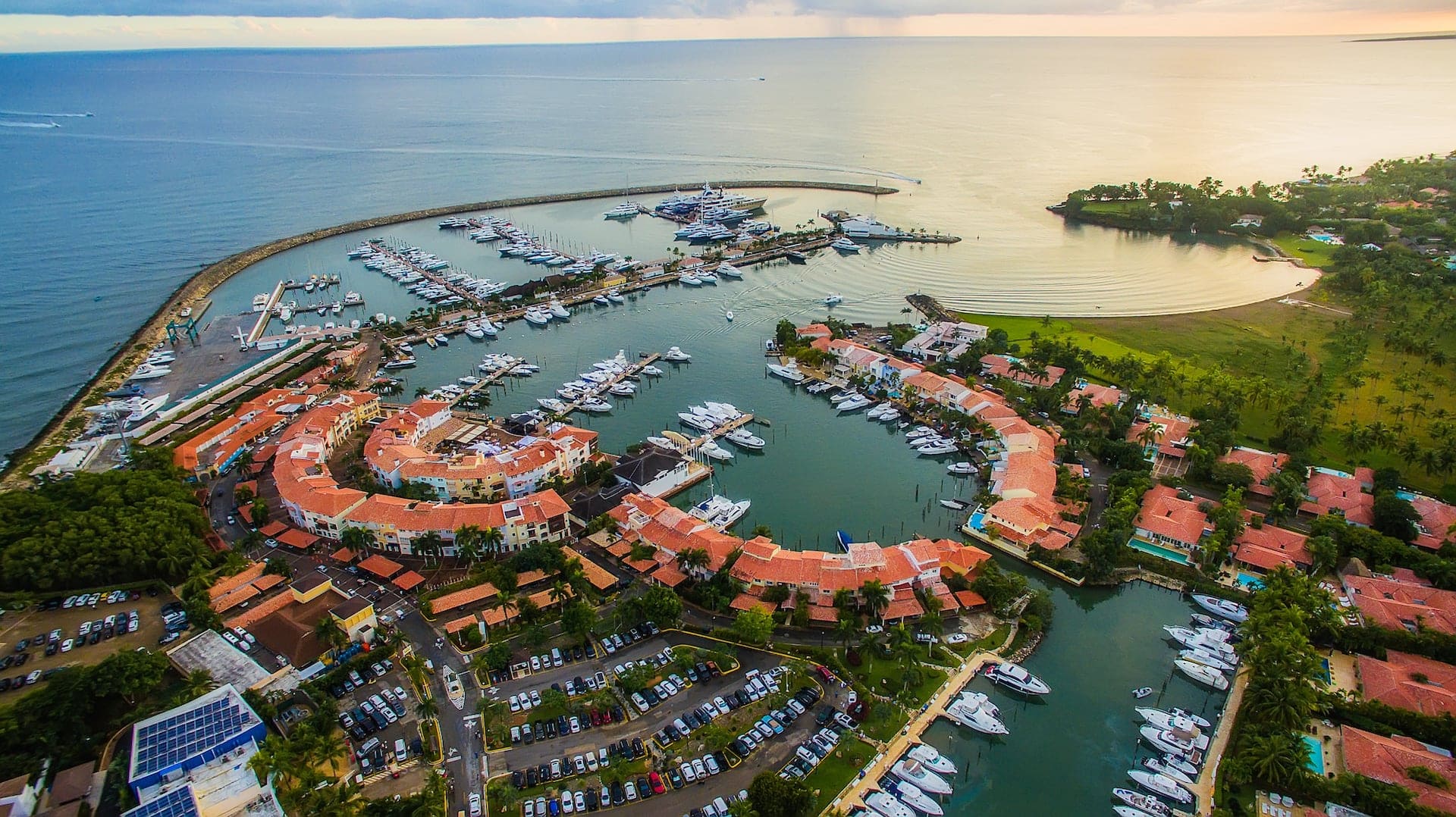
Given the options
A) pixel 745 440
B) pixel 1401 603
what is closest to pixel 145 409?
pixel 745 440

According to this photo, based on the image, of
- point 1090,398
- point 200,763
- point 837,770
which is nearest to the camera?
point 200,763

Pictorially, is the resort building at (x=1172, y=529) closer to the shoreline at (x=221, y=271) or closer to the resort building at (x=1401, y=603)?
the resort building at (x=1401, y=603)

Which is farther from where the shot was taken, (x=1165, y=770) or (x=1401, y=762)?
(x=1165, y=770)

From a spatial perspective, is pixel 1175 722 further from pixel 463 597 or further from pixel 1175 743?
pixel 463 597

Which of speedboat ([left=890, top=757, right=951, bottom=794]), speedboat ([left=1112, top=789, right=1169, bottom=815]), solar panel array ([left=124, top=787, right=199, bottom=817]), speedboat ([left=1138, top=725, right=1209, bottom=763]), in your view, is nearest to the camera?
solar panel array ([left=124, top=787, right=199, bottom=817])

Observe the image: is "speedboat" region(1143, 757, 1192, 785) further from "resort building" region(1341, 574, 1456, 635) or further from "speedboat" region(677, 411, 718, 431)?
"speedboat" region(677, 411, 718, 431)

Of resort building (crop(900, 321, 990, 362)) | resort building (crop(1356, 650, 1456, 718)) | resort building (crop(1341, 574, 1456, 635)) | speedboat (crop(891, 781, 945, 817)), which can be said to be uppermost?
resort building (crop(900, 321, 990, 362))

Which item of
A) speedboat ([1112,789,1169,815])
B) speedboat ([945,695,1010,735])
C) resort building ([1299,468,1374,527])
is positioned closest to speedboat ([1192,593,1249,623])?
resort building ([1299,468,1374,527])
